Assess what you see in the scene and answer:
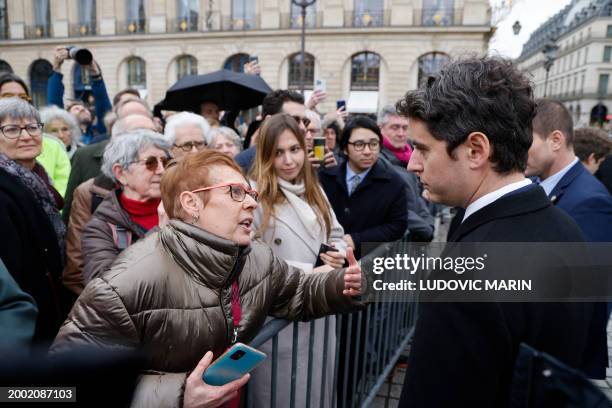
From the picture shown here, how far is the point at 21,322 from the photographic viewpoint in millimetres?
1435

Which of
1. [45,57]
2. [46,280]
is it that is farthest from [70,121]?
[45,57]

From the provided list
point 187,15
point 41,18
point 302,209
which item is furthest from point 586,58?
point 302,209

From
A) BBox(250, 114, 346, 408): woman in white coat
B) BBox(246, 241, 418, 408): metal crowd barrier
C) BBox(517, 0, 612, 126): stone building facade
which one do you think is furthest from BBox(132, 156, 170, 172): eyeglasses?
BBox(517, 0, 612, 126): stone building facade

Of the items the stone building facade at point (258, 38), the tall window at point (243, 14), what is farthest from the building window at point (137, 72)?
the tall window at point (243, 14)

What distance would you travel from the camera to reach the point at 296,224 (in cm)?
262

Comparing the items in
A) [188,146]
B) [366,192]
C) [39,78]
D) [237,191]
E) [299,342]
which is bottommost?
[299,342]

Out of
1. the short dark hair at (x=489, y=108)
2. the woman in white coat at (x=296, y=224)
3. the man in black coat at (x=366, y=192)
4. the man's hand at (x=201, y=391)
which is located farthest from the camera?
A: the man in black coat at (x=366, y=192)

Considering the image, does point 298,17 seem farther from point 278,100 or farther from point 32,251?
point 32,251

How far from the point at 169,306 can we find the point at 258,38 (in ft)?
90.0

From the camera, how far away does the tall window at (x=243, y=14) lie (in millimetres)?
26953

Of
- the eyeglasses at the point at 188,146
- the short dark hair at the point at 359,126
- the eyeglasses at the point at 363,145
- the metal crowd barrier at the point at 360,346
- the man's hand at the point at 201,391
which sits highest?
the short dark hair at the point at 359,126

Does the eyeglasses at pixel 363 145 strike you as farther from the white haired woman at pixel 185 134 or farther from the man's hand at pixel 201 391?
the man's hand at pixel 201 391

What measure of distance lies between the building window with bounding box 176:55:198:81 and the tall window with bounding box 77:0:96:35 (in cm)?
659

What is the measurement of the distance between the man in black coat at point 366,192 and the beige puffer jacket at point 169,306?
1.67m
